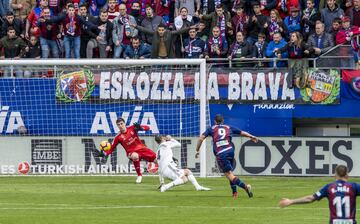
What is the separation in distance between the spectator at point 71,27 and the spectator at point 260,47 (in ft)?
17.1

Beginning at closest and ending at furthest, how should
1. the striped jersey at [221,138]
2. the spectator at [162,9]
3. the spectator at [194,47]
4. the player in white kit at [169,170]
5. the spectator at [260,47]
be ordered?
the striped jersey at [221,138], the player in white kit at [169,170], the spectator at [260,47], the spectator at [194,47], the spectator at [162,9]

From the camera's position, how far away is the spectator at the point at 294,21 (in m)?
35.8

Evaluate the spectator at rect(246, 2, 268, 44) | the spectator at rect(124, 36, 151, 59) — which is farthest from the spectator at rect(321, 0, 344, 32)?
the spectator at rect(124, 36, 151, 59)

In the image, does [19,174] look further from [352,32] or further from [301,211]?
[301,211]

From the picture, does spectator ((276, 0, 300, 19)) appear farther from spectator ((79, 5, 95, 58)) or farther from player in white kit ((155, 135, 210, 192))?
player in white kit ((155, 135, 210, 192))

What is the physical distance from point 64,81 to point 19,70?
1.59 meters

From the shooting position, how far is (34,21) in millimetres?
38281

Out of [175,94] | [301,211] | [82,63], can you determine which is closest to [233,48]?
[175,94]

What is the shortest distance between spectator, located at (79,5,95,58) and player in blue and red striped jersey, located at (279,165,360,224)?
22.7 metres

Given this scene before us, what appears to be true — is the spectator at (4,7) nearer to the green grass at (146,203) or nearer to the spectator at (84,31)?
the spectator at (84,31)

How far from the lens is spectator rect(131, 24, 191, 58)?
36.4 metres

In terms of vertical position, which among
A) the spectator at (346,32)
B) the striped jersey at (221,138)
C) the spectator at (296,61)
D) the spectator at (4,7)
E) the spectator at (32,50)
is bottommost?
the striped jersey at (221,138)

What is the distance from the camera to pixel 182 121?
36.0m

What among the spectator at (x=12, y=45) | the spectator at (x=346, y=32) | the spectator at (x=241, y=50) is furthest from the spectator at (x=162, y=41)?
the spectator at (x=346, y=32)
